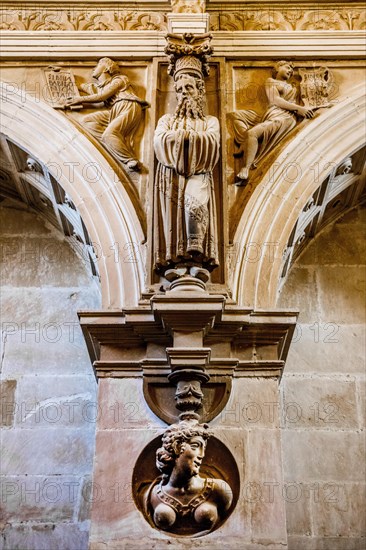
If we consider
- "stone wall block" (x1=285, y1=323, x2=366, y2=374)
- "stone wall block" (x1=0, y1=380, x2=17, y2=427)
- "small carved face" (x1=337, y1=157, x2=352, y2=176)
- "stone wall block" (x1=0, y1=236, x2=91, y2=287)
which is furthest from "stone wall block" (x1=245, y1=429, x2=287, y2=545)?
"stone wall block" (x1=0, y1=236, x2=91, y2=287)

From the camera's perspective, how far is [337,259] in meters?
6.92

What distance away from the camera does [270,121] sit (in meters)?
6.22

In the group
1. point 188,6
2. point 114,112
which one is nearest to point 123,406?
point 114,112

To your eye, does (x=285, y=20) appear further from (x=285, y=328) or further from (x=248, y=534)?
(x=248, y=534)

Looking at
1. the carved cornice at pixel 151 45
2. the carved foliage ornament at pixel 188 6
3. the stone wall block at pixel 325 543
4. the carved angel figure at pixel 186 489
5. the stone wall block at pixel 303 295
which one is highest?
the carved foliage ornament at pixel 188 6

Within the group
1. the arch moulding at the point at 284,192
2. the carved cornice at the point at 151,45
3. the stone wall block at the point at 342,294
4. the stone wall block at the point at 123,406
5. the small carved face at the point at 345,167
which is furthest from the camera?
the stone wall block at the point at 342,294

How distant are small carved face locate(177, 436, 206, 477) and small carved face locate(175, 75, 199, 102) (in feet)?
7.73

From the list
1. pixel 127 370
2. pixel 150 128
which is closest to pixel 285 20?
pixel 150 128

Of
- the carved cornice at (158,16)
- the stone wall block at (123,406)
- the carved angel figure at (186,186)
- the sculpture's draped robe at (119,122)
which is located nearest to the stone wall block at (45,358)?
the stone wall block at (123,406)

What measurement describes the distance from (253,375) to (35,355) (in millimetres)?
1944

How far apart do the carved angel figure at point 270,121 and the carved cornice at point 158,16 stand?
1.71 feet

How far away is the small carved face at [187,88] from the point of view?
236 inches

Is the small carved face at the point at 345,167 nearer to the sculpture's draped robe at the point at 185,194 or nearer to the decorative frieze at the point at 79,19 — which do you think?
the sculpture's draped robe at the point at 185,194

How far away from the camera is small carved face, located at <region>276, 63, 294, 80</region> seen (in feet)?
21.2
